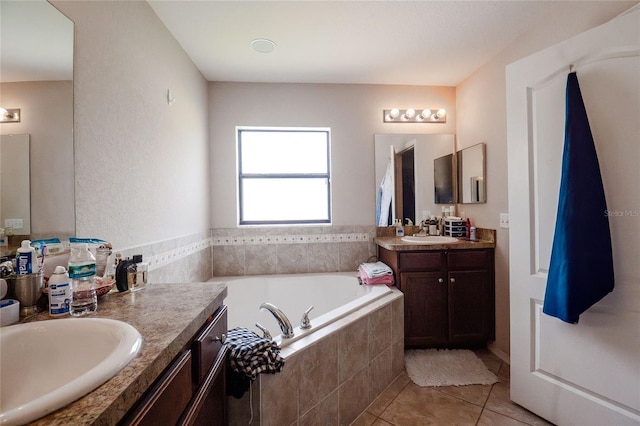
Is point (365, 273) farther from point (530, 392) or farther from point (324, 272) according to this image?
point (530, 392)

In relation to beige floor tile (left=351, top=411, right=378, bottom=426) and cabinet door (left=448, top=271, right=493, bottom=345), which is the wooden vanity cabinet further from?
cabinet door (left=448, top=271, right=493, bottom=345)

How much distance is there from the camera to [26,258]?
815 millimetres

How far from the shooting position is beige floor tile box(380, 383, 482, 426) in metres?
1.52

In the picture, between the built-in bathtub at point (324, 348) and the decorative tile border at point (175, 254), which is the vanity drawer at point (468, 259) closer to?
the built-in bathtub at point (324, 348)

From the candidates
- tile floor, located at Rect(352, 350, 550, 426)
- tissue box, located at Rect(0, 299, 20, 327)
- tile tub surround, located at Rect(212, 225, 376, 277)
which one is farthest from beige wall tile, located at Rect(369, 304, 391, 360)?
tissue box, located at Rect(0, 299, 20, 327)

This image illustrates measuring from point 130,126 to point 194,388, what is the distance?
4.44ft

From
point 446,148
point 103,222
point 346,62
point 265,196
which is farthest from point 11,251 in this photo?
point 446,148

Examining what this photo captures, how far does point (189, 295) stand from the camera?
1.01 metres

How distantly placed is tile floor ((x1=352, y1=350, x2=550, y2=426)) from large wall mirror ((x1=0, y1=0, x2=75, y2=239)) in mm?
1822

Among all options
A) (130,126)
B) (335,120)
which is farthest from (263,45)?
(130,126)

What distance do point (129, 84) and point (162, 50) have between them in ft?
1.70

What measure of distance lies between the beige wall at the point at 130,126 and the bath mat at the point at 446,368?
2.05 meters

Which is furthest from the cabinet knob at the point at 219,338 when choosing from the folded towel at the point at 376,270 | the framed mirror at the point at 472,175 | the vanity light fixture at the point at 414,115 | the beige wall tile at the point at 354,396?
the vanity light fixture at the point at 414,115

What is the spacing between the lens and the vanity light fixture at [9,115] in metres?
0.78
